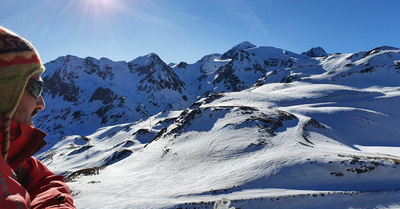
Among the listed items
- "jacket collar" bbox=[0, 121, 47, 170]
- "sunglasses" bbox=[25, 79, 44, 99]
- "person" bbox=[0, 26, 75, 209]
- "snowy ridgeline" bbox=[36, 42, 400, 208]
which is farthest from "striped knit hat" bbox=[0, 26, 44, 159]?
"snowy ridgeline" bbox=[36, 42, 400, 208]

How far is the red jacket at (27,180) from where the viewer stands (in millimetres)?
1705

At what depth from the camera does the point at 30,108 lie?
2582mm

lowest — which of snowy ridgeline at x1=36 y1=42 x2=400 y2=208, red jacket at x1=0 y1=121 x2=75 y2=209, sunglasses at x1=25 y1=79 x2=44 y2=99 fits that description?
snowy ridgeline at x1=36 y1=42 x2=400 y2=208

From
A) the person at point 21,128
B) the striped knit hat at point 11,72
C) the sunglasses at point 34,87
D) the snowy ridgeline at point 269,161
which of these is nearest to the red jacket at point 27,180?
the person at point 21,128

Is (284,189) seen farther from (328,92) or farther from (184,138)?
(328,92)

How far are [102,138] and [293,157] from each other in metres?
98.5

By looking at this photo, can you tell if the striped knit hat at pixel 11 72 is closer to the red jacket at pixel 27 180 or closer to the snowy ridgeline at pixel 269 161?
the red jacket at pixel 27 180

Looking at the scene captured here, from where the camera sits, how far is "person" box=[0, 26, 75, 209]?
1.90 meters

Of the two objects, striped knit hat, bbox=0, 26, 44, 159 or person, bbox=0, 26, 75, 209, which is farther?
striped knit hat, bbox=0, 26, 44, 159

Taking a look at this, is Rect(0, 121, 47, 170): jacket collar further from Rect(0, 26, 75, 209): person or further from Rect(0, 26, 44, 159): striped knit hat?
Rect(0, 26, 44, 159): striped knit hat

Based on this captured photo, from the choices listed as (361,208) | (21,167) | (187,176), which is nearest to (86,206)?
(187,176)

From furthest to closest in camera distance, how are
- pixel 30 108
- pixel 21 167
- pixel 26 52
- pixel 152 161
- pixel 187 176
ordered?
pixel 152 161, pixel 187 176, pixel 21 167, pixel 30 108, pixel 26 52

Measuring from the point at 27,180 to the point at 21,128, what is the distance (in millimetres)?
918

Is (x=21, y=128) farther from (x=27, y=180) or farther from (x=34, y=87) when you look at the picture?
(x=27, y=180)
